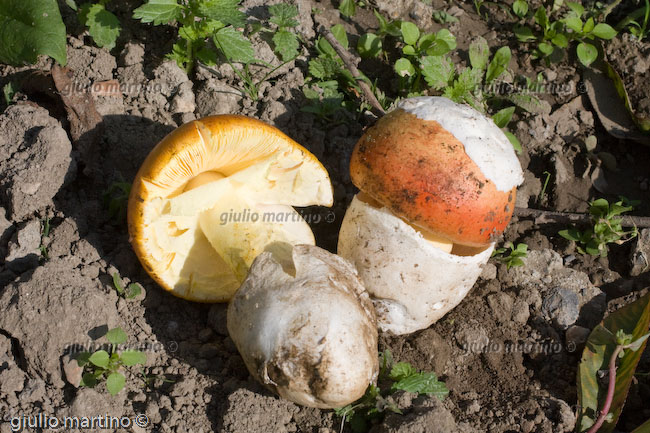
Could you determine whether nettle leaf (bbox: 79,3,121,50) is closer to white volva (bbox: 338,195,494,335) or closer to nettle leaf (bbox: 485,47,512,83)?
white volva (bbox: 338,195,494,335)

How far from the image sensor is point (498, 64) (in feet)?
15.0

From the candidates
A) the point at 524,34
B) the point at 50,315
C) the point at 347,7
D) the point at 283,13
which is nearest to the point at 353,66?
the point at 283,13

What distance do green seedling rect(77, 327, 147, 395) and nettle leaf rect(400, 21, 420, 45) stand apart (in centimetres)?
267

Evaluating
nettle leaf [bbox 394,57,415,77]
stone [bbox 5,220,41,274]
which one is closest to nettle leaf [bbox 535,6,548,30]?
nettle leaf [bbox 394,57,415,77]

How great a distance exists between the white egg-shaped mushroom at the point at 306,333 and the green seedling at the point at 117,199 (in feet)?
3.29

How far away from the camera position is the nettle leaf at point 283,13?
13.9ft

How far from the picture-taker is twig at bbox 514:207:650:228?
3.98 meters

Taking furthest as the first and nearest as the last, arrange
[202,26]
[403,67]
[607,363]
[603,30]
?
[603,30] < [403,67] < [202,26] < [607,363]

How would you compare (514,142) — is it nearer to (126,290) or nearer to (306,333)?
(306,333)

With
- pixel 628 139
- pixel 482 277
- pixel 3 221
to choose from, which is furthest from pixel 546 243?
pixel 3 221

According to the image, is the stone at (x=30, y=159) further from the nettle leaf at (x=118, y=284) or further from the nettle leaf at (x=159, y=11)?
the nettle leaf at (x=159, y=11)
